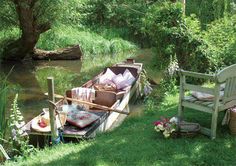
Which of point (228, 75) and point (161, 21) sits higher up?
point (161, 21)

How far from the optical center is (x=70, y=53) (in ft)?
63.9

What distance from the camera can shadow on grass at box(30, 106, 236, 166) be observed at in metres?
5.39

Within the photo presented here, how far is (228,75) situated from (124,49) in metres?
16.9

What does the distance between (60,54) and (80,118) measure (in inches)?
449

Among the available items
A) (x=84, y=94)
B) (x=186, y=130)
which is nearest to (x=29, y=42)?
(x=84, y=94)

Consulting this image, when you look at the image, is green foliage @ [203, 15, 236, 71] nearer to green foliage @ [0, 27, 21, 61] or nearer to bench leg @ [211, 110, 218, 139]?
bench leg @ [211, 110, 218, 139]

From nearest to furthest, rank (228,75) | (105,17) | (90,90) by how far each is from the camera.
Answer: (228,75)
(90,90)
(105,17)

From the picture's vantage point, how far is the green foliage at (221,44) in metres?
11.1

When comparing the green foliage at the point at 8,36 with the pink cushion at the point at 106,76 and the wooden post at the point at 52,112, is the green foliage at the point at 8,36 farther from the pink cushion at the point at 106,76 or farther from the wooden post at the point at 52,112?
the wooden post at the point at 52,112

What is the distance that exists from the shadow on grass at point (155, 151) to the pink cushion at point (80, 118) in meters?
1.45

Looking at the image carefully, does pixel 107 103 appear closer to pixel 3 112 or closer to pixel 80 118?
pixel 80 118

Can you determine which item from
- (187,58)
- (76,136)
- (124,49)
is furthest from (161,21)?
(124,49)

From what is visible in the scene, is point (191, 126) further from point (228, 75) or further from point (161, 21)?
point (161, 21)

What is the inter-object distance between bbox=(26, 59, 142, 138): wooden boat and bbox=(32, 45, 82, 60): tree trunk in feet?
20.2
